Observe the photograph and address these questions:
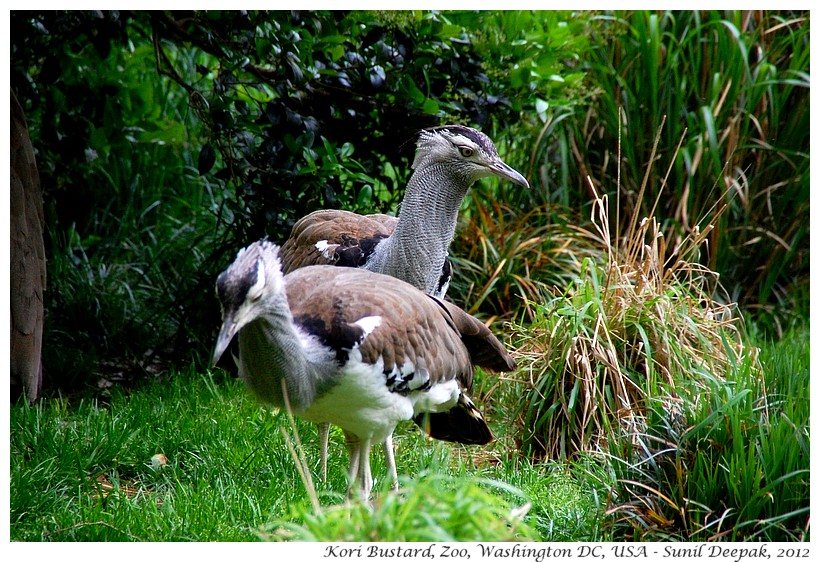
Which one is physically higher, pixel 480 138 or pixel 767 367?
pixel 480 138

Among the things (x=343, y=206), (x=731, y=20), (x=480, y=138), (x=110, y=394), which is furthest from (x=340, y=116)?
(x=731, y=20)

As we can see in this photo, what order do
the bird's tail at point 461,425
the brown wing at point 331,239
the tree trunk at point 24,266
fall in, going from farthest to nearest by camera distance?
the brown wing at point 331,239 < the tree trunk at point 24,266 < the bird's tail at point 461,425

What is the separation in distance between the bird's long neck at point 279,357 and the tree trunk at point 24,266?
162 cm

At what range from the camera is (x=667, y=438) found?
361cm

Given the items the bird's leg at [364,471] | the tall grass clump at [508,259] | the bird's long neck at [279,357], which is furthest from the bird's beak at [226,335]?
the tall grass clump at [508,259]

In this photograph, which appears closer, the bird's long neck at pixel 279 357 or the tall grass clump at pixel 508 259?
the bird's long neck at pixel 279 357

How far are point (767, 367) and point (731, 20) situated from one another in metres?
3.40

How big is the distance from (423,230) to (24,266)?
1.97m

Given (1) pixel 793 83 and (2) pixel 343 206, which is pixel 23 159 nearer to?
(2) pixel 343 206

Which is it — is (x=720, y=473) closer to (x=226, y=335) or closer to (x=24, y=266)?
(x=226, y=335)

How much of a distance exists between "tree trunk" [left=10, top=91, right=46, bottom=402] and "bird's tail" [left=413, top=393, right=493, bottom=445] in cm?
195

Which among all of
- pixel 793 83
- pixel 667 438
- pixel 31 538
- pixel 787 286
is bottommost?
pixel 787 286

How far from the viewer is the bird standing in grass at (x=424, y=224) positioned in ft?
15.3

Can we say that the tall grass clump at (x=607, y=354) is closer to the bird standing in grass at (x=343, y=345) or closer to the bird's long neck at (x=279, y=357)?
the bird standing in grass at (x=343, y=345)
